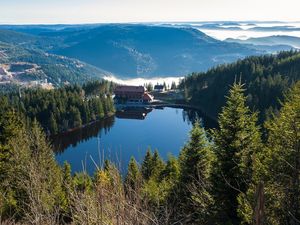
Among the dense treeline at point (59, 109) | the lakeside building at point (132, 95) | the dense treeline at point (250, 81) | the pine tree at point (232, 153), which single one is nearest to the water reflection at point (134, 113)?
the dense treeline at point (59, 109)

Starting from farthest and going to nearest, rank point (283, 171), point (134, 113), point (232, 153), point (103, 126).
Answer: point (134, 113) → point (103, 126) → point (232, 153) → point (283, 171)

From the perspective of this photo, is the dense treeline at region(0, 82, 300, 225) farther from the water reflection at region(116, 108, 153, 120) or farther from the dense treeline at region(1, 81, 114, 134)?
the water reflection at region(116, 108, 153, 120)

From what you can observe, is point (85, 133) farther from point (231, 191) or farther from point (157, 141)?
point (231, 191)

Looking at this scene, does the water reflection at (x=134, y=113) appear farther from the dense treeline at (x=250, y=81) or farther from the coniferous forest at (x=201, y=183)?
the coniferous forest at (x=201, y=183)

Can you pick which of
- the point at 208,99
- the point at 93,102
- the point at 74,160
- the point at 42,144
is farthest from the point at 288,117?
the point at 208,99

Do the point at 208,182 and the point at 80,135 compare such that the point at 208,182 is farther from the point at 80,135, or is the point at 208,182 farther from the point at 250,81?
the point at 250,81

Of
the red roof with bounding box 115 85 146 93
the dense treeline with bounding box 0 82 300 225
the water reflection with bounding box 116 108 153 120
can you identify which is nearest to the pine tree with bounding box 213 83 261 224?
the dense treeline with bounding box 0 82 300 225

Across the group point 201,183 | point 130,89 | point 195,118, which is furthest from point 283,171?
point 130,89
